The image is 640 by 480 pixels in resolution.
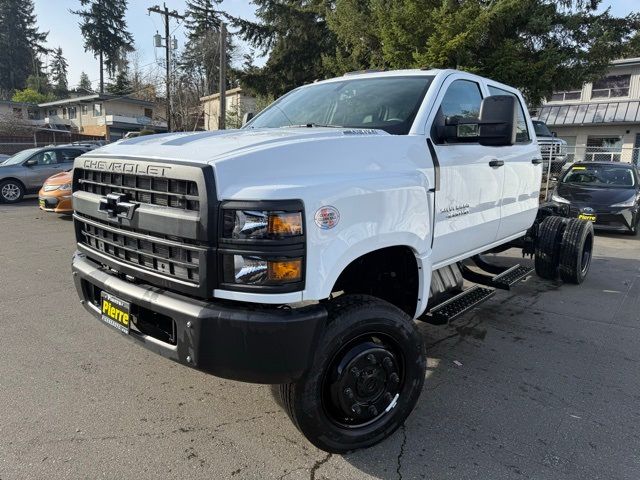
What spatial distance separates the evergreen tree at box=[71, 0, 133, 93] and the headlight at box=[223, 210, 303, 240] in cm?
7098

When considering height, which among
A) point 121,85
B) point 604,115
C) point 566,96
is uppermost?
point 121,85

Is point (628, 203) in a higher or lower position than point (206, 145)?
lower

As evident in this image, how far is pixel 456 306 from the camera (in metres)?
3.77

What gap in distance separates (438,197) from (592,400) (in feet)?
5.92

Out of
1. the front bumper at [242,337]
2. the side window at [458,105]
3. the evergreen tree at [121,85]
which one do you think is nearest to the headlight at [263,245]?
the front bumper at [242,337]

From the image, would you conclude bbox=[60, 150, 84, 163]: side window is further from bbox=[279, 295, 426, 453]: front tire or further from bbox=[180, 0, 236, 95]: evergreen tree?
bbox=[180, 0, 236, 95]: evergreen tree

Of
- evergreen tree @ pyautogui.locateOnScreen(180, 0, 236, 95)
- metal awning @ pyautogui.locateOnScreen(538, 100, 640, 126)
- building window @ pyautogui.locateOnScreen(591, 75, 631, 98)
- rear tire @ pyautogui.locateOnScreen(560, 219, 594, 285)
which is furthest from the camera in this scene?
evergreen tree @ pyautogui.locateOnScreen(180, 0, 236, 95)

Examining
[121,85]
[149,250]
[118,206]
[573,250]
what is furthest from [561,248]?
[121,85]

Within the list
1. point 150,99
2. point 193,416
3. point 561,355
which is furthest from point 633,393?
point 150,99

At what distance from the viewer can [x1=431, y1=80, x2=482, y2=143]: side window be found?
3400 mm

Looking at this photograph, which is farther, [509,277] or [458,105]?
[509,277]

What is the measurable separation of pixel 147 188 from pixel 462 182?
7.35 feet

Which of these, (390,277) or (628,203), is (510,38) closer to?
(628,203)

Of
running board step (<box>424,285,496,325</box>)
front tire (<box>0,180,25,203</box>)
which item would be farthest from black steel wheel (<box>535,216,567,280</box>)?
front tire (<box>0,180,25,203</box>)
